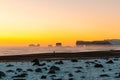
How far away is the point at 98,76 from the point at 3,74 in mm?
7399

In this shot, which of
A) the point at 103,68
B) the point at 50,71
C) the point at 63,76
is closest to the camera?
the point at 63,76

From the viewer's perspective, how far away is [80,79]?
23.6m

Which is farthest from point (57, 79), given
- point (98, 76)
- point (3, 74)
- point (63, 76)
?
point (3, 74)

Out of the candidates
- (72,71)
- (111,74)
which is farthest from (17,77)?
(111,74)

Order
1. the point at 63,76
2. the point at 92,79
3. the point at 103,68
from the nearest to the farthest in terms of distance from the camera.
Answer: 1. the point at 92,79
2. the point at 63,76
3. the point at 103,68

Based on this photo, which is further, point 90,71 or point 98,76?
point 90,71

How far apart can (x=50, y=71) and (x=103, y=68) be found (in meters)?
4.92

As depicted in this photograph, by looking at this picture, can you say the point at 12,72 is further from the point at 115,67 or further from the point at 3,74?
the point at 115,67

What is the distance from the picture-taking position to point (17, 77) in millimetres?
25438

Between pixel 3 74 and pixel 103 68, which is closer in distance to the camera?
pixel 3 74

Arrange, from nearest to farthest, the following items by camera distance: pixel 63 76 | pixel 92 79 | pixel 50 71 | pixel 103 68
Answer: pixel 92 79
pixel 63 76
pixel 50 71
pixel 103 68

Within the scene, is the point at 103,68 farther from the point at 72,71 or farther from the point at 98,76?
the point at 98,76

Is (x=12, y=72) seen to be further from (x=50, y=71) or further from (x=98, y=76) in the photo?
(x=98, y=76)

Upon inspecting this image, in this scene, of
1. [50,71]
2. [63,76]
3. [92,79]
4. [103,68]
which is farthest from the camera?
[103,68]
